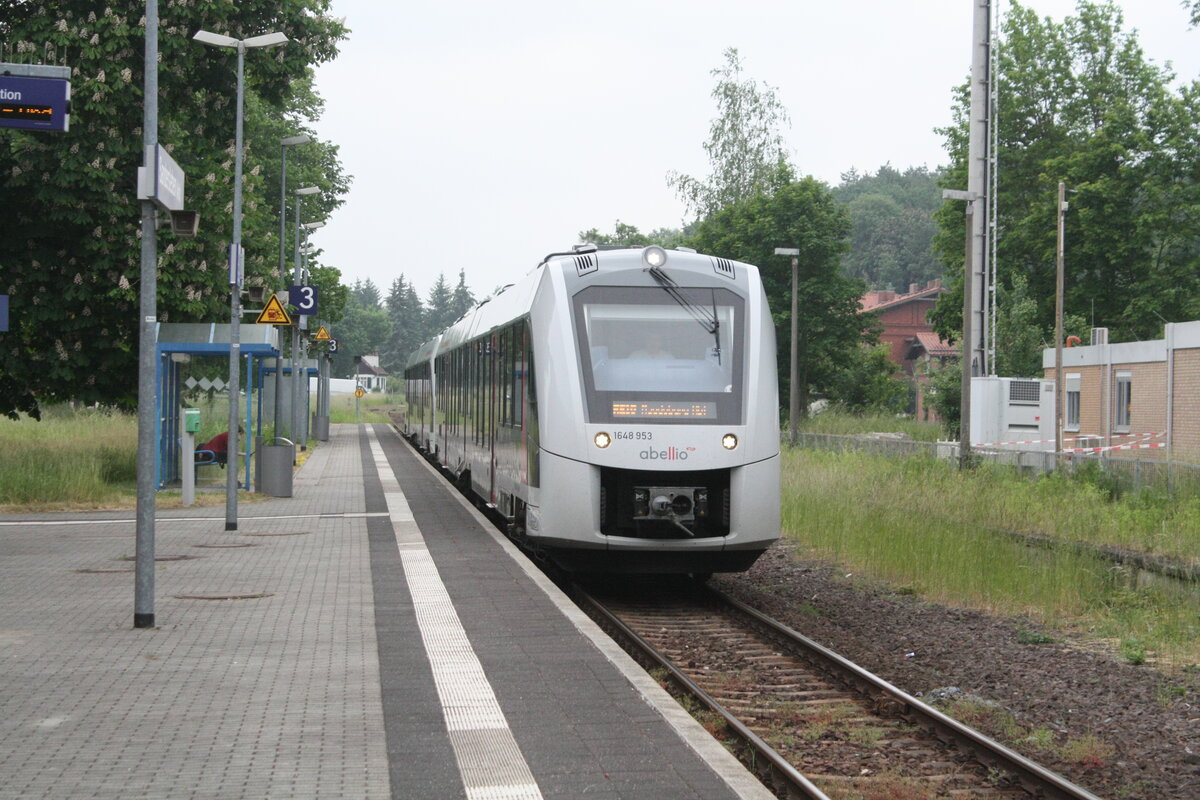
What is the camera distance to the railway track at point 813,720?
675cm

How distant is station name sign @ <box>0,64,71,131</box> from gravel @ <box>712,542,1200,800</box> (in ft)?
23.7

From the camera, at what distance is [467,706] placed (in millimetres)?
7363

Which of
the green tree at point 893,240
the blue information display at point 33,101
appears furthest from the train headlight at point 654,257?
the green tree at point 893,240

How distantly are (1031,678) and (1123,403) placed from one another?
95.7 ft

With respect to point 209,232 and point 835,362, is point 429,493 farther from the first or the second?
point 835,362

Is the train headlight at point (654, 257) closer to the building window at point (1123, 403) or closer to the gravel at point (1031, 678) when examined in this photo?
the gravel at point (1031, 678)

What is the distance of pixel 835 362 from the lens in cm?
4781

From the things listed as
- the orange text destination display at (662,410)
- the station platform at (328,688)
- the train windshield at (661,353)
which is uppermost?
the train windshield at (661,353)

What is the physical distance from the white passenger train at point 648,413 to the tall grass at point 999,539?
9.12 feet

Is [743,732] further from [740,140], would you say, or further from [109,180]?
[740,140]

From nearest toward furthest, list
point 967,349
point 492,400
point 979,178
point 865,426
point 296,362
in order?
point 492,400, point 967,349, point 979,178, point 296,362, point 865,426

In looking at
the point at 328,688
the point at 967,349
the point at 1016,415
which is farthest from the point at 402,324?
the point at 328,688

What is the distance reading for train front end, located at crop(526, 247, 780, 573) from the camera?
39.1ft

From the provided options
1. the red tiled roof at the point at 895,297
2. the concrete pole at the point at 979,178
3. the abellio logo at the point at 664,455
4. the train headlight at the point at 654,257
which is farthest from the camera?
the red tiled roof at the point at 895,297
